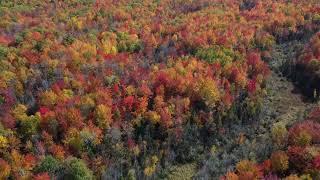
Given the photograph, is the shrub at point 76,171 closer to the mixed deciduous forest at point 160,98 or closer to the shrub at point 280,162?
the mixed deciduous forest at point 160,98

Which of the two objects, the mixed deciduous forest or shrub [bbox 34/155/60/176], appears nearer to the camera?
shrub [bbox 34/155/60/176]

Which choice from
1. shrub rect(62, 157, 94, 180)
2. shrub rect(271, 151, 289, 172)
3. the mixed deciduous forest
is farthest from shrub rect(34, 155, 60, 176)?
shrub rect(271, 151, 289, 172)

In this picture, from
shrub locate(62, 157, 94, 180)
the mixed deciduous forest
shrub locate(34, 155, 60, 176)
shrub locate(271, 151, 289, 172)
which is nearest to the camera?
shrub locate(271, 151, 289, 172)

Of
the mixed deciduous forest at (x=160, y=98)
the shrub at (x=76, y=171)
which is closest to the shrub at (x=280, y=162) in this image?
the mixed deciduous forest at (x=160, y=98)

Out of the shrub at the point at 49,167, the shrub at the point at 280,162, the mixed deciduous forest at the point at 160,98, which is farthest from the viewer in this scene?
the mixed deciduous forest at the point at 160,98

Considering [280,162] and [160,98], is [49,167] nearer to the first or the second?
[160,98]

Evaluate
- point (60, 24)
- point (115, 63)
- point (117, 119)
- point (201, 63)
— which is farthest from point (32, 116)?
point (60, 24)

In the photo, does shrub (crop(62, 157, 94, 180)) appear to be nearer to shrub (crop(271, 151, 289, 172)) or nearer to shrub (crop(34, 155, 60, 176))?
shrub (crop(34, 155, 60, 176))

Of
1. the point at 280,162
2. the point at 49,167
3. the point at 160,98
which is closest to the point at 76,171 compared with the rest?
the point at 49,167

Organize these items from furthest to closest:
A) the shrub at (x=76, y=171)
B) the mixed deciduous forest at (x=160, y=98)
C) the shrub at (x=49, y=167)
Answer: the mixed deciduous forest at (x=160, y=98) → the shrub at (x=49, y=167) → the shrub at (x=76, y=171)
